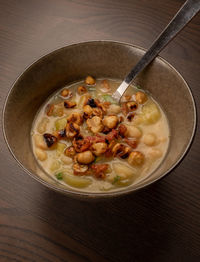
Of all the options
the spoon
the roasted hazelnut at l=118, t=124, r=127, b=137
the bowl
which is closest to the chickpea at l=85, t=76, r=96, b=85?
the bowl

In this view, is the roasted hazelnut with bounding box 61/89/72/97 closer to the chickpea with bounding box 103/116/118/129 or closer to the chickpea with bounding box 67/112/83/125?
the chickpea with bounding box 67/112/83/125

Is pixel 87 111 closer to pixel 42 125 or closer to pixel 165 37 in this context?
pixel 42 125

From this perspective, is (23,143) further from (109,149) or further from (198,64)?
(198,64)

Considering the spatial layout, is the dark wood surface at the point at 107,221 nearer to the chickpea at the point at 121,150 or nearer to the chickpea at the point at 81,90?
the chickpea at the point at 121,150

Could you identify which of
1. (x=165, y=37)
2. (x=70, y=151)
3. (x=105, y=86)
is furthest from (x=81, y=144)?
(x=165, y=37)

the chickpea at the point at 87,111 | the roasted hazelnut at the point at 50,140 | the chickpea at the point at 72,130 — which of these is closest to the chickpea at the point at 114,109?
the chickpea at the point at 87,111

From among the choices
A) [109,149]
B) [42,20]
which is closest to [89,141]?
[109,149]

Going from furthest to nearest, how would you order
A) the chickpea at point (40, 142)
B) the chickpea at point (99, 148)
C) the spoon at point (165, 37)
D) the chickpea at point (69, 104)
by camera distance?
the chickpea at point (69, 104) < the chickpea at point (40, 142) < the chickpea at point (99, 148) < the spoon at point (165, 37)
